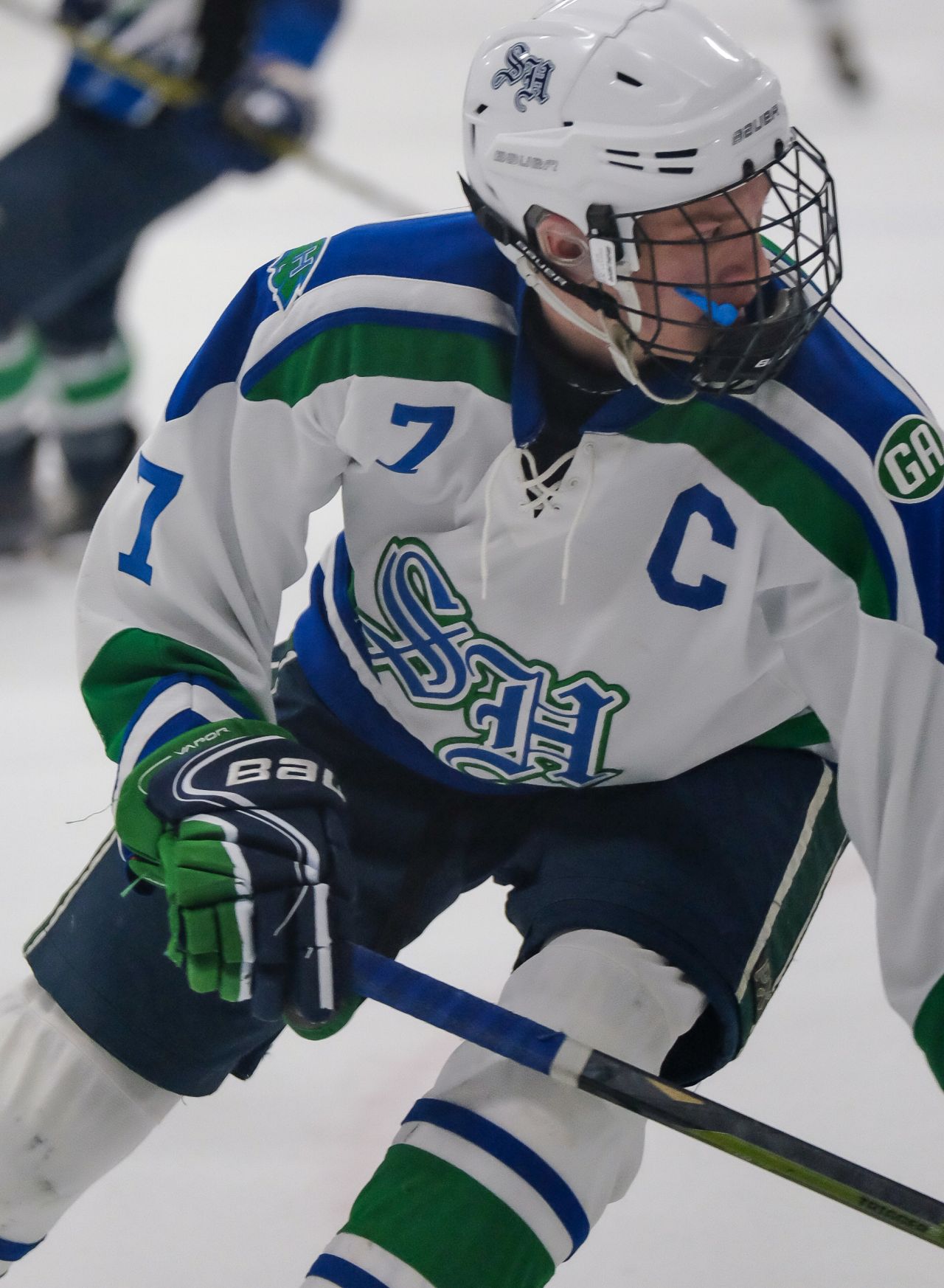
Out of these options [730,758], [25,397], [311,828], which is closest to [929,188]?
[25,397]

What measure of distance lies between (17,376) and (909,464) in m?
2.18

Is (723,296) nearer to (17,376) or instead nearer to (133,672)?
(133,672)

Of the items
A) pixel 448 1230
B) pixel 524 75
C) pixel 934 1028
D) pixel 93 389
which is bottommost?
pixel 93 389

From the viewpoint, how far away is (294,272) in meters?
1.51

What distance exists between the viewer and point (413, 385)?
4.74ft

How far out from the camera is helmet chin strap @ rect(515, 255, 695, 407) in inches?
52.8

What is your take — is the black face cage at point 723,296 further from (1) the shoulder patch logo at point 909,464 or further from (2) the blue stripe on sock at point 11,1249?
(2) the blue stripe on sock at point 11,1249

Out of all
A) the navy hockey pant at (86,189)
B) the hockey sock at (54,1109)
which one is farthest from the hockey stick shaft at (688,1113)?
the navy hockey pant at (86,189)

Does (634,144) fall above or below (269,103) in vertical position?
above

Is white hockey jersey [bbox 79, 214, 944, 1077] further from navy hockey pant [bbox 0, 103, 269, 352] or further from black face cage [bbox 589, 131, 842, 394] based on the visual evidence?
navy hockey pant [bbox 0, 103, 269, 352]

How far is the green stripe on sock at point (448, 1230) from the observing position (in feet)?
4.18

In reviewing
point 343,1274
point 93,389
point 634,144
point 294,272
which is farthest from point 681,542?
point 93,389

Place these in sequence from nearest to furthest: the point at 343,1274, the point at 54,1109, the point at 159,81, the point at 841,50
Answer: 1. the point at 343,1274
2. the point at 54,1109
3. the point at 159,81
4. the point at 841,50

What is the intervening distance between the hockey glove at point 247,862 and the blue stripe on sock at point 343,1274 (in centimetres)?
21
